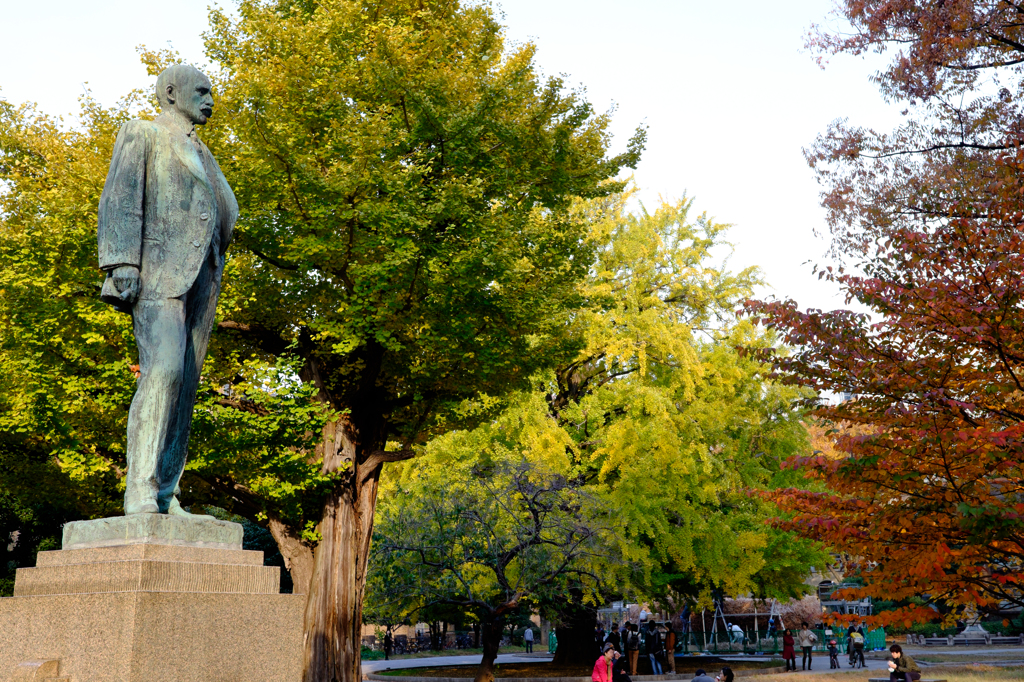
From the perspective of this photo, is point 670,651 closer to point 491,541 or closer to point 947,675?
point 947,675

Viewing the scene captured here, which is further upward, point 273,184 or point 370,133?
point 370,133

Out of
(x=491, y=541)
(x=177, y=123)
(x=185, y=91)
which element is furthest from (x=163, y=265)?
(x=491, y=541)

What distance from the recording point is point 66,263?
15625mm

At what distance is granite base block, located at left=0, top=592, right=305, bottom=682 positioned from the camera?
4195 millimetres

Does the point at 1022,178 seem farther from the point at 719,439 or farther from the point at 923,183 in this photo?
the point at 719,439

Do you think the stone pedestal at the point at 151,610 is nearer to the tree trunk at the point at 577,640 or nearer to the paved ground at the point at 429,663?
the tree trunk at the point at 577,640

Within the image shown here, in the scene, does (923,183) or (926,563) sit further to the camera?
(923,183)

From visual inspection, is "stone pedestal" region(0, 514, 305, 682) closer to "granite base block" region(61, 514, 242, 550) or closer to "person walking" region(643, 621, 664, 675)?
"granite base block" region(61, 514, 242, 550)

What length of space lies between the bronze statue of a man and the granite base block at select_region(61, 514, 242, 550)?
0.12 meters

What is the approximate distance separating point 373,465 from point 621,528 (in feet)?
23.0

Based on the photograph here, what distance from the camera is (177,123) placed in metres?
5.43

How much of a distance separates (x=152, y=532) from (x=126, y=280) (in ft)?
4.84

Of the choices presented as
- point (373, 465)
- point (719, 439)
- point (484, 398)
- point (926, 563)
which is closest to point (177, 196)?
point (926, 563)

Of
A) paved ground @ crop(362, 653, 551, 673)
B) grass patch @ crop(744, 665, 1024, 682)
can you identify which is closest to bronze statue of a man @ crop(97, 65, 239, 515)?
grass patch @ crop(744, 665, 1024, 682)
